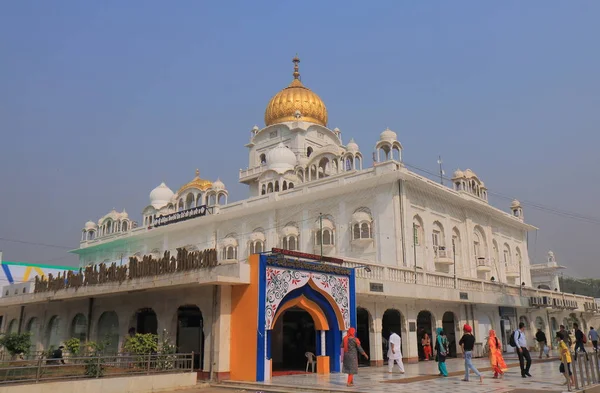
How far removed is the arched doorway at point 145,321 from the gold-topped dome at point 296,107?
84.9 ft

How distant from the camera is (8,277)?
45.4 m

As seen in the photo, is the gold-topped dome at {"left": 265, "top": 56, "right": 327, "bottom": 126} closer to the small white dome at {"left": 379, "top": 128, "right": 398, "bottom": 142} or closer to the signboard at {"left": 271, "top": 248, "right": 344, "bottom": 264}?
the small white dome at {"left": 379, "top": 128, "right": 398, "bottom": 142}

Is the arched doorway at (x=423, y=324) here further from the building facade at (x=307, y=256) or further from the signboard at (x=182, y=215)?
the signboard at (x=182, y=215)

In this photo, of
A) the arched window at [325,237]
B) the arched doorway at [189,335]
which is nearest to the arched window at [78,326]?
the arched doorway at [189,335]

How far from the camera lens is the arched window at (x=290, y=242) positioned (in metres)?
32.7

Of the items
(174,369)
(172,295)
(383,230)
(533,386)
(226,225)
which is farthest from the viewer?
(226,225)

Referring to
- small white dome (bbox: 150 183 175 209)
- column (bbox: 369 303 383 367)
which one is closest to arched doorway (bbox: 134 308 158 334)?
column (bbox: 369 303 383 367)

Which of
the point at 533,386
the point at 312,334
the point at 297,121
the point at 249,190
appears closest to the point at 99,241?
the point at 249,190

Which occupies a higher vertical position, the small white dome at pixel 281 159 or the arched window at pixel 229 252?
the small white dome at pixel 281 159

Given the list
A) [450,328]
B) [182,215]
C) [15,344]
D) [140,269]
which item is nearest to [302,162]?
[182,215]

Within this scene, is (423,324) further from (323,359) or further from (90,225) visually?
(90,225)

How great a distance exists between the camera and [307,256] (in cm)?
1684

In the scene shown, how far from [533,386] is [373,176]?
1735 cm

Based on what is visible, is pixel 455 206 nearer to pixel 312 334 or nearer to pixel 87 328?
pixel 312 334
